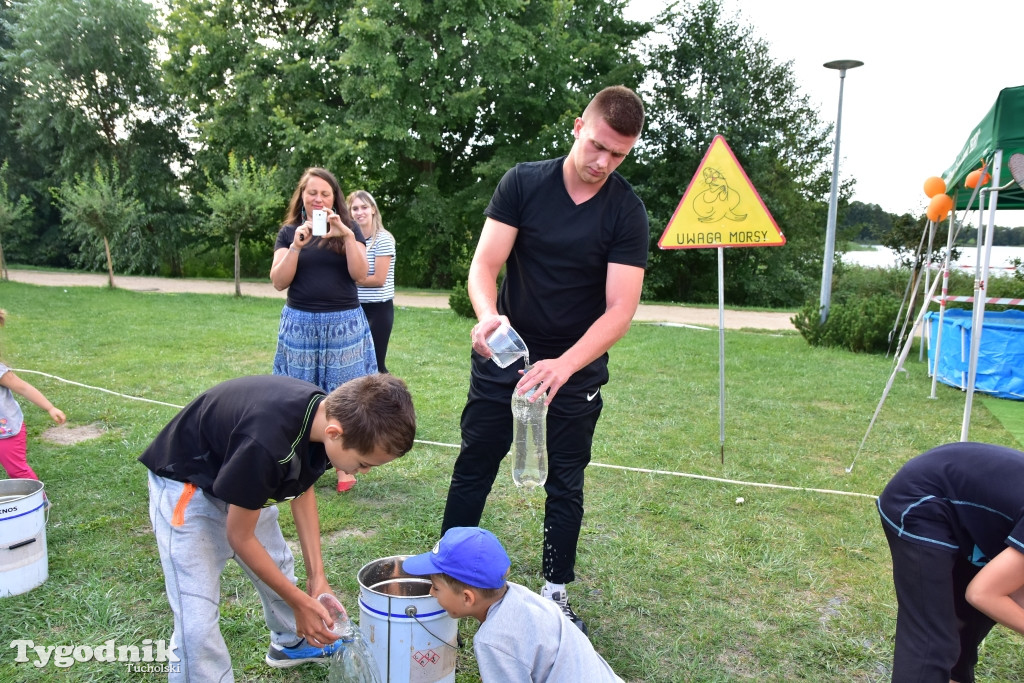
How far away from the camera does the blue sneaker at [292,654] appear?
98.9 inches

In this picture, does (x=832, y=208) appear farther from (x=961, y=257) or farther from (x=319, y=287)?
(x=319, y=287)

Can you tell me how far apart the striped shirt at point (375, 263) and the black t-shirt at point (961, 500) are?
3634 millimetres

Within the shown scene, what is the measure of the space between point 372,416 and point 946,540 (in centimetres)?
165

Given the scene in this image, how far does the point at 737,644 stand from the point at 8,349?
9.31 m

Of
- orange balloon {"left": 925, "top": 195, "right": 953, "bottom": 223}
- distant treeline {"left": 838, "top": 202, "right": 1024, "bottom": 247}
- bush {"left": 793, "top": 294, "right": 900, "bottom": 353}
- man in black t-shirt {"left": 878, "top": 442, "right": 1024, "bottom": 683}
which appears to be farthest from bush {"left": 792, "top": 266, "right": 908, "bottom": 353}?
man in black t-shirt {"left": 878, "top": 442, "right": 1024, "bottom": 683}

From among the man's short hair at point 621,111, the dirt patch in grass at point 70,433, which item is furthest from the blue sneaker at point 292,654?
the dirt patch in grass at point 70,433

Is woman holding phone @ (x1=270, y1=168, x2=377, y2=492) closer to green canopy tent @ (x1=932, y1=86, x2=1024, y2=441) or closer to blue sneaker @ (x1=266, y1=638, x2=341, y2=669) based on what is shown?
blue sneaker @ (x1=266, y1=638, x2=341, y2=669)

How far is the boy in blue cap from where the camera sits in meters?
1.83

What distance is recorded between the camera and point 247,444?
1.85 m

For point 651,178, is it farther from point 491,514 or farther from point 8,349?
point 491,514

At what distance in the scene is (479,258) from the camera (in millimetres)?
2715

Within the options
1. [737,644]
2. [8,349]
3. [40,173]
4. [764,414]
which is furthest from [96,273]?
[737,644]

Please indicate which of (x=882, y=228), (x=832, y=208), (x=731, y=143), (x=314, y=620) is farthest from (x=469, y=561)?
(x=731, y=143)

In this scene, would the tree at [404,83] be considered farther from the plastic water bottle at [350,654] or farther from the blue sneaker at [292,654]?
the plastic water bottle at [350,654]
